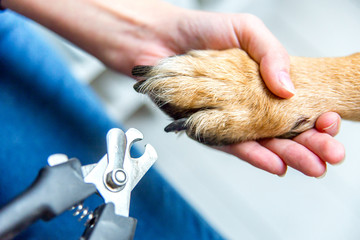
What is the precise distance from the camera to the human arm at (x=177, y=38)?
0.77m

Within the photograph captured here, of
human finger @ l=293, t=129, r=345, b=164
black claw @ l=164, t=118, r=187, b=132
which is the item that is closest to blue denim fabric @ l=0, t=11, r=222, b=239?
black claw @ l=164, t=118, r=187, b=132

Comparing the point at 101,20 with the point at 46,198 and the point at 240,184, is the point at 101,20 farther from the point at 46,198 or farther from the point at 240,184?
the point at 240,184

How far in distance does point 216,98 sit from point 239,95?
0.06m

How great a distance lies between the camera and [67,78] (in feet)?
3.61

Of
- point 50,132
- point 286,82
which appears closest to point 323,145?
point 286,82

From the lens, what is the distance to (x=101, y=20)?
3.48ft

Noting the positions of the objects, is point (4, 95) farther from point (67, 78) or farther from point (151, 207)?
point (151, 207)

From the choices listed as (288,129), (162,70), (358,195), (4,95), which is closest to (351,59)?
(288,129)

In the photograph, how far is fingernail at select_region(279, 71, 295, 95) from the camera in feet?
2.42

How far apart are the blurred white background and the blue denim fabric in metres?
0.47

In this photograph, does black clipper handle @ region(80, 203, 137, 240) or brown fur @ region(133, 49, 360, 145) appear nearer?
black clipper handle @ region(80, 203, 137, 240)

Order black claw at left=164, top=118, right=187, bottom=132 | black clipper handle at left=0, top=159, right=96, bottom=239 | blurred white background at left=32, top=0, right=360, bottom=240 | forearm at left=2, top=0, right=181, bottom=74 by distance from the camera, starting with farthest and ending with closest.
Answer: blurred white background at left=32, top=0, right=360, bottom=240 → forearm at left=2, top=0, right=181, bottom=74 → black claw at left=164, top=118, right=187, bottom=132 → black clipper handle at left=0, top=159, right=96, bottom=239

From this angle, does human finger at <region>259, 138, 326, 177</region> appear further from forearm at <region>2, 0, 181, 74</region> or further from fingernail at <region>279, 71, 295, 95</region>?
forearm at <region>2, 0, 181, 74</region>

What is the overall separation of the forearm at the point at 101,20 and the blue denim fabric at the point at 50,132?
102 mm
